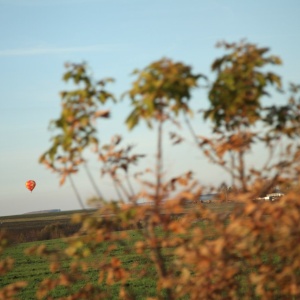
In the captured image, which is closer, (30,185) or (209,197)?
(209,197)

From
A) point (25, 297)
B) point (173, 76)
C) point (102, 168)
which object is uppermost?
point (173, 76)

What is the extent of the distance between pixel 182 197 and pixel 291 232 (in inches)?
34.3

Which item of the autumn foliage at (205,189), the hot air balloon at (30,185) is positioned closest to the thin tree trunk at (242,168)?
the autumn foliage at (205,189)

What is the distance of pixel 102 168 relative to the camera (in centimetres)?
519

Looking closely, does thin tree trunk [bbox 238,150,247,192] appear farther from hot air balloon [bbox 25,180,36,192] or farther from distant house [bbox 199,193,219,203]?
hot air balloon [bbox 25,180,36,192]

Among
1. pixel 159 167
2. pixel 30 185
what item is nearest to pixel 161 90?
pixel 159 167

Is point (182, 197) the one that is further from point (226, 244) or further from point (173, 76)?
point (173, 76)

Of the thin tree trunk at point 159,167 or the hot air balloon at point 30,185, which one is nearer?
the thin tree trunk at point 159,167

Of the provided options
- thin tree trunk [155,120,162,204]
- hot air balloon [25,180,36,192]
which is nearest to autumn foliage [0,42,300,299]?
thin tree trunk [155,120,162,204]

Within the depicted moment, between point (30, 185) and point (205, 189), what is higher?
point (30, 185)

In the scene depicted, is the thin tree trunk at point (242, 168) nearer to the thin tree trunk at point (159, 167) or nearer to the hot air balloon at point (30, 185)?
the thin tree trunk at point (159, 167)

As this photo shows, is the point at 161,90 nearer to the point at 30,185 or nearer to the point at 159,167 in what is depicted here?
the point at 159,167

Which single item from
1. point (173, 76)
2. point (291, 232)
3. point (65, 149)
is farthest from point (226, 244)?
point (65, 149)

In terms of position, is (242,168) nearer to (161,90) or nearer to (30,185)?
(161,90)
